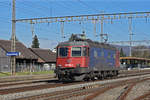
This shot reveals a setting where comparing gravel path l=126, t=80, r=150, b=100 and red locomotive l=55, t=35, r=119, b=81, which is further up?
red locomotive l=55, t=35, r=119, b=81

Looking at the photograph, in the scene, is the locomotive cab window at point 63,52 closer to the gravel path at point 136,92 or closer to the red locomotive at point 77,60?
the red locomotive at point 77,60

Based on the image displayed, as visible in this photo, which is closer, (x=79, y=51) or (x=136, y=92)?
(x=136, y=92)

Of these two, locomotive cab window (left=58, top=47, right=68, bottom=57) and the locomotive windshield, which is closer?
the locomotive windshield

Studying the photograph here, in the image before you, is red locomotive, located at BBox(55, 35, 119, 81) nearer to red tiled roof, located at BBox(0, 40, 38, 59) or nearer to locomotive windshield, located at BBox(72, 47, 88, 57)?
locomotive windshield, located at BBox(72, 47, 88, 57)

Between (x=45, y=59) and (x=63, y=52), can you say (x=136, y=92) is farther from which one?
(x=45, y=59)

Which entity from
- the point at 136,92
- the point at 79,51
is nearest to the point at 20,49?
A: the point at 79,51

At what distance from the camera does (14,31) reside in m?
34.8

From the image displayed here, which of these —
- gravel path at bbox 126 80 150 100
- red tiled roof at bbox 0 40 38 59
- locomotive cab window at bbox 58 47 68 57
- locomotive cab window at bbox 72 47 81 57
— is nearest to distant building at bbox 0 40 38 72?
red tiled roof at bbox 0 40 38 59

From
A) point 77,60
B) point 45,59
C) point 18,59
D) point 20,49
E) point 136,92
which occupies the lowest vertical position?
point 136,92

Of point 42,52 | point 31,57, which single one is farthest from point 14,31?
point 42,52

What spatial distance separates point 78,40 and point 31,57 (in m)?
31.7

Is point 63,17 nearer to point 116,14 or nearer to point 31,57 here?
point 116,14

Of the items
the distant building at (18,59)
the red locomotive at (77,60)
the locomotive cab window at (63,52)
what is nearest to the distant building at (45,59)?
the distant building at (18,59)

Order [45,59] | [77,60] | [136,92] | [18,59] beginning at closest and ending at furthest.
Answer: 1. [136,92]
2. [77,60]
3. [18,59]
4. [45,59]
